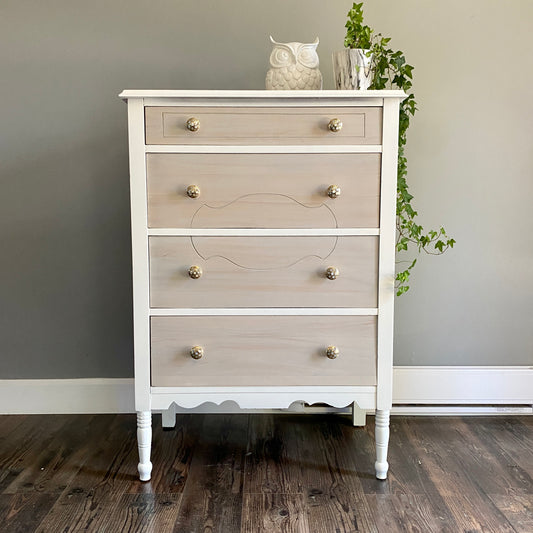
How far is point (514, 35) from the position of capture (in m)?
1.92

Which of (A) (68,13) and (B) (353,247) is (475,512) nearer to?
(B) (353,247)

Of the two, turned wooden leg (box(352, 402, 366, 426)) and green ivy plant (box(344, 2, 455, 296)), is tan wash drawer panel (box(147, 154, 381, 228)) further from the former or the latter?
turned wooden leg (box(352, 402, 366, 426))

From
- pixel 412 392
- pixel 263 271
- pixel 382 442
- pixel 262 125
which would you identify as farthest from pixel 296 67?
pixel 412 392

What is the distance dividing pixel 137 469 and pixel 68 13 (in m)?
1.54

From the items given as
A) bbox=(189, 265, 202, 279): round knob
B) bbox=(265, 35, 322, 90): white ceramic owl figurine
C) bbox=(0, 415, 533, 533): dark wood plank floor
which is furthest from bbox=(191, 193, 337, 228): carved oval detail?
bbox=(0, 415, 533, 533): dark wood plank floor

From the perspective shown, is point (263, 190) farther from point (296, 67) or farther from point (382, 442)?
point (382, 442)

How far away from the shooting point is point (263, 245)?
1476 millimetres

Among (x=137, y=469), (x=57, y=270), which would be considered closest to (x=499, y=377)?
(x=137, y=469)

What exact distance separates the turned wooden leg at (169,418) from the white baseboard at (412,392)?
0.13 m

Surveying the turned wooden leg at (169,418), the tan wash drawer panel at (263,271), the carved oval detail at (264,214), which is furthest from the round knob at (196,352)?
the turned wooden leg at (169,418)

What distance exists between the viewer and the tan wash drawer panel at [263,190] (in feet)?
4.77

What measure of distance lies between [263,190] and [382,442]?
0.78m

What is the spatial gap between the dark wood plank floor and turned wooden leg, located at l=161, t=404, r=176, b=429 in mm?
29

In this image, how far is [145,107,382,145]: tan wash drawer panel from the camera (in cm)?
144
